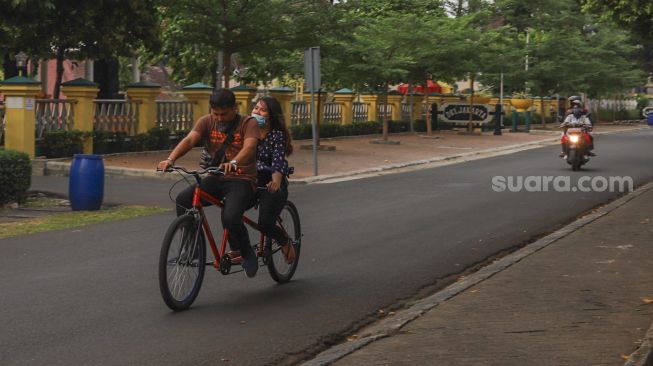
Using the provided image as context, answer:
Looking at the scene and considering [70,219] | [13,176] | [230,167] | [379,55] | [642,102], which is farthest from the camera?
[642,102]

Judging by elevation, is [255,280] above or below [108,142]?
below

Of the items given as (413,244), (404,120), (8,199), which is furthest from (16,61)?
(413,244)

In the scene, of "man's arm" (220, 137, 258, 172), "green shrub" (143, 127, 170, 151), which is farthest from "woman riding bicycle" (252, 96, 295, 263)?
"green shrub" (143, 127, 170, 151)

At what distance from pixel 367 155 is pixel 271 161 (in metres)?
22.3

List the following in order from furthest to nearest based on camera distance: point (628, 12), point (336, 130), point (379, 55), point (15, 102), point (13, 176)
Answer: point (336, 130) → point (379, 55) → point (628, 12) → point (15, 102) → point (13, 176)

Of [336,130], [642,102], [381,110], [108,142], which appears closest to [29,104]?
[108,142]

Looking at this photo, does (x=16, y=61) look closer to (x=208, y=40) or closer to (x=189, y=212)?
(x=208, y=40)

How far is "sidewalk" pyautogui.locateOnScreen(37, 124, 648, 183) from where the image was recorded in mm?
23578

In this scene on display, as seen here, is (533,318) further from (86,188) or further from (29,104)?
(29,104)

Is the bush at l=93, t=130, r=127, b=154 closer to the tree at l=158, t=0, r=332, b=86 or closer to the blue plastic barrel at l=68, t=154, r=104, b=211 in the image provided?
the tree at l=158, t=0, r=332, b=86

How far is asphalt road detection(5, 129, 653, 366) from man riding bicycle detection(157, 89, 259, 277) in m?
0.61

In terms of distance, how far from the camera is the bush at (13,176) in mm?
16094

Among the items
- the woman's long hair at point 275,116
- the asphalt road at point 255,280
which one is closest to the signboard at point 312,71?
the asphalt road at point 255,280

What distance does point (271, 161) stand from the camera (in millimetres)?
9406
